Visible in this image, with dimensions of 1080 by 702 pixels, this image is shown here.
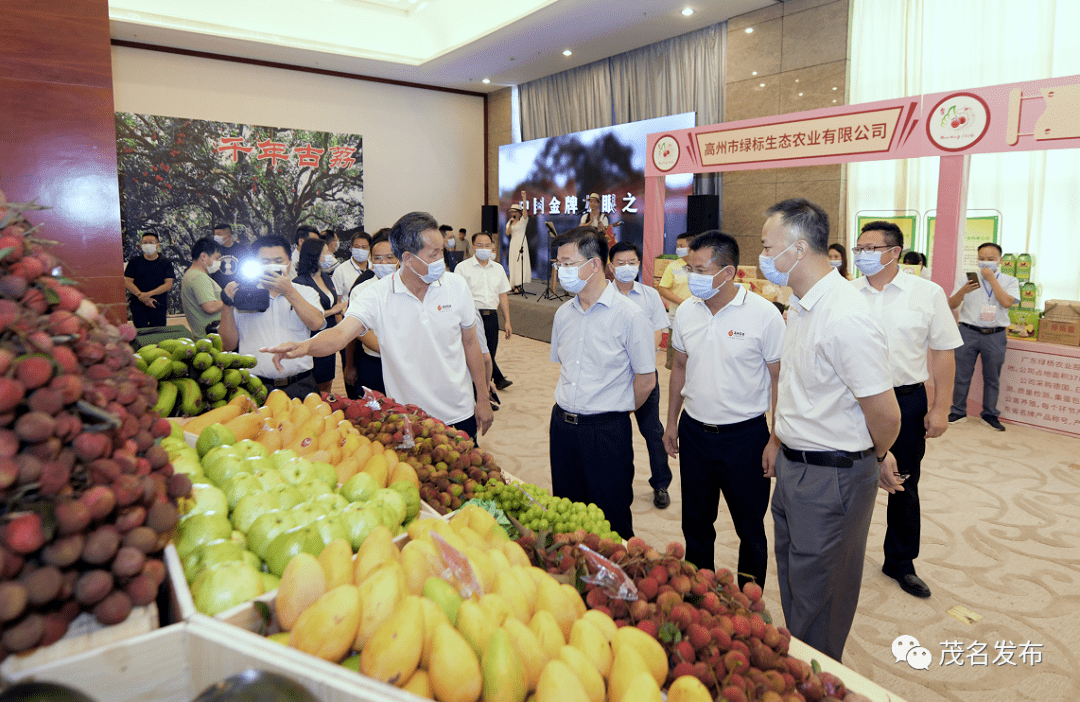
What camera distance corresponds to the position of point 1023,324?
229 inches

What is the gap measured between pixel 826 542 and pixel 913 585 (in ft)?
4.14

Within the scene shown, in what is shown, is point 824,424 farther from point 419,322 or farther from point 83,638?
point 83,638

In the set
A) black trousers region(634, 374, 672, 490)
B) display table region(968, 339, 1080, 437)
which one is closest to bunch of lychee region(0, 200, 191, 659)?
black trousers region(634, 374, 672, 490)

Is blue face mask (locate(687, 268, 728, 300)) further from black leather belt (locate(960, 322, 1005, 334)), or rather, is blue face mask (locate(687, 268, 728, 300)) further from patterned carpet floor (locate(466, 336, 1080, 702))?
black leather belt (locate(960, 322, 1005, 334))

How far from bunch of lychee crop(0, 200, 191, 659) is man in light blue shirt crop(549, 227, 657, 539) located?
2036 mm

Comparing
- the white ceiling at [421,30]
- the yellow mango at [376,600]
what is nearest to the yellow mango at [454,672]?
the yellow mango at [376,600]

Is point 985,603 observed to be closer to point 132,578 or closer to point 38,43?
point 132,578

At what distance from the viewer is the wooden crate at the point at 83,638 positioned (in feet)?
A: 2.74

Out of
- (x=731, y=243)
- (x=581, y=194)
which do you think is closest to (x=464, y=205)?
(x=581, y=194)

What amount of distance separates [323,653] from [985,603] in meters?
3.09

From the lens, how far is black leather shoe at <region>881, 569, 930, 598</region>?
3020mm

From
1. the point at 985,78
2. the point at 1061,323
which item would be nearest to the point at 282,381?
the point at 1061,323

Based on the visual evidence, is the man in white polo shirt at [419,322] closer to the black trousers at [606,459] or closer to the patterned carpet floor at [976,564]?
the black trousers at [606,459]

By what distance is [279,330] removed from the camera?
3.50 metres
